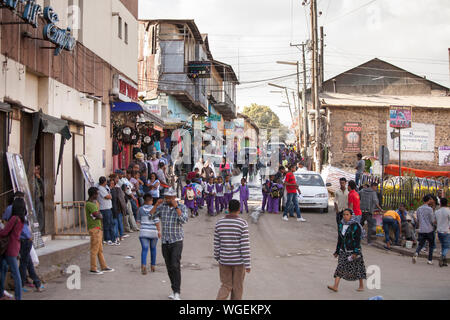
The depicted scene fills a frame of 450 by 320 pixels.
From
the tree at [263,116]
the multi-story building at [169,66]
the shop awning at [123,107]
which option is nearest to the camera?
the shop awning at [123,107]

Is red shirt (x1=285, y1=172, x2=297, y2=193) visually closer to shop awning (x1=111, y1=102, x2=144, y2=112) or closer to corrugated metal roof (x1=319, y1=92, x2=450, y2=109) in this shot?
shop awning (x1=111, y1=102, x2=144, y2=112)

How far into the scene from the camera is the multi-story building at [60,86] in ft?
37.3

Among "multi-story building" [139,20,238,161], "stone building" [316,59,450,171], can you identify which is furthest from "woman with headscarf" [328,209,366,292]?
"stone building" [316,59,450,171]

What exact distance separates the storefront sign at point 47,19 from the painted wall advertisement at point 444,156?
87.0 feet

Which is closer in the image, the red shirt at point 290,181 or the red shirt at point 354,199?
the red shirt at point 354,199

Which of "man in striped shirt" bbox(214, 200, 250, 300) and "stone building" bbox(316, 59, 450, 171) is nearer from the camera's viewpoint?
"man in striped shirt" bbox(214, 200, 250, 300)

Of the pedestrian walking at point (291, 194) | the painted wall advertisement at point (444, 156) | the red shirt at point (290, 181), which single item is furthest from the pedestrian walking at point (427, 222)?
the painted wall advertisement at point (444, 156)

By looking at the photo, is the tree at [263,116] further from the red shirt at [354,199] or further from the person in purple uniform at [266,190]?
the red shirt at [354,199]

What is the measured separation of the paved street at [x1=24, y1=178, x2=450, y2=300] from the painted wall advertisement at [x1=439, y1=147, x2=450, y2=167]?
19587 mm

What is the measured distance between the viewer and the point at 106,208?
13.2m

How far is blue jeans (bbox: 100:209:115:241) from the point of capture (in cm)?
1325

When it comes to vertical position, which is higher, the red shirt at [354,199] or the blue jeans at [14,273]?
the red shirt at [354,199]

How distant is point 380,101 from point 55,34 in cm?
2666
